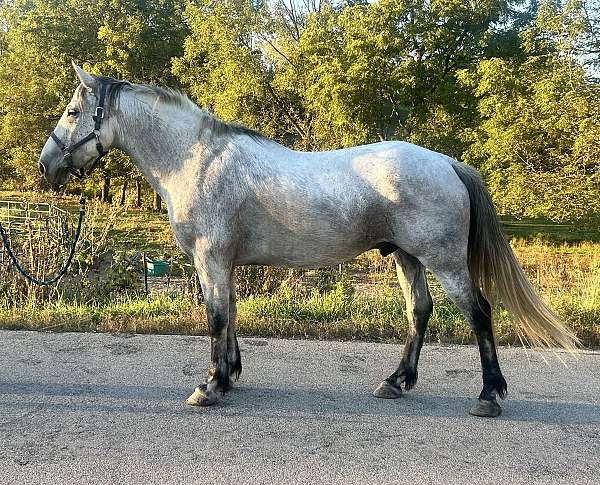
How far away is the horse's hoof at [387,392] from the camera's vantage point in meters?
3.63

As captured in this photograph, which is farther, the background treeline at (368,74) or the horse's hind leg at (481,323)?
the background treeline at (368,74)

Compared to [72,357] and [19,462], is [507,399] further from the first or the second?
[72,357]

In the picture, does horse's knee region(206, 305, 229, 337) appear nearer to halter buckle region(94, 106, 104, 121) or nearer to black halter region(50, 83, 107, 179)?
black halter region(50, 83, 107, 179)

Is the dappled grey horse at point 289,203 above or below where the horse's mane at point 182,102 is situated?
below

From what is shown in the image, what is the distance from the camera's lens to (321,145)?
19.1 m

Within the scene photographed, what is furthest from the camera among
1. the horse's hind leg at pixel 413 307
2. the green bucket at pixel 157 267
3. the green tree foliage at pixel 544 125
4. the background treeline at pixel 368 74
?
the background treeline at pixel 368 74

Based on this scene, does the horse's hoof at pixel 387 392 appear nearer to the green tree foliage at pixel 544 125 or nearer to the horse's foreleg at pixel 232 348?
the horse's foreleg at pixel 232 348

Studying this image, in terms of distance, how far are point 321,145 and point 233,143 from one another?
52.0 ft

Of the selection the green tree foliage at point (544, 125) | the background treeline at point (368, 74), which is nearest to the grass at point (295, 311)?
the green tree foliage at point (544, 125)

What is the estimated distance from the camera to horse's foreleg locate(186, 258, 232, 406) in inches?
137

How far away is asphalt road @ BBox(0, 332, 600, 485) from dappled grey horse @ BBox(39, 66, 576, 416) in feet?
0.94

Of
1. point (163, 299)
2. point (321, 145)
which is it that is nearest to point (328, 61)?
point (321, 145)

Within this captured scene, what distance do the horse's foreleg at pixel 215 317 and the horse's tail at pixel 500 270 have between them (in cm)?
171

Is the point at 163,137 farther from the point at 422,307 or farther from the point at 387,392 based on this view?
the point at 387,392
